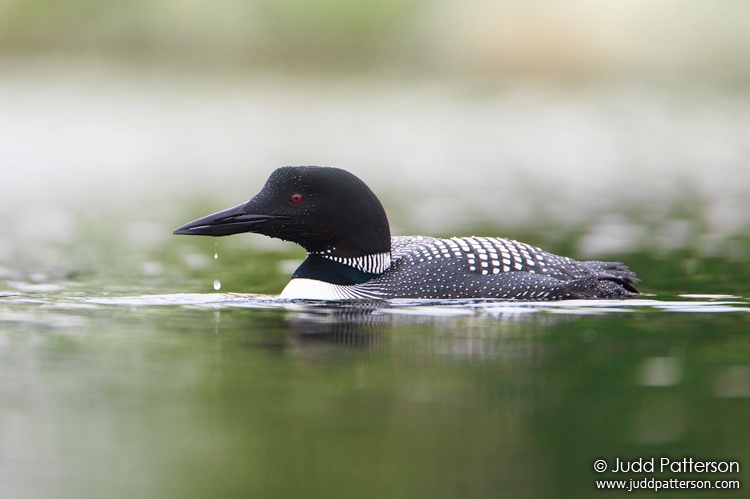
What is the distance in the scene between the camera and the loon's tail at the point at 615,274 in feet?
22.1

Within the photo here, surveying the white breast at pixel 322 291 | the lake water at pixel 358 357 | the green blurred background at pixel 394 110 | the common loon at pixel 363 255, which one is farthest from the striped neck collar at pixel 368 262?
the green blurred background at pixel 394 110

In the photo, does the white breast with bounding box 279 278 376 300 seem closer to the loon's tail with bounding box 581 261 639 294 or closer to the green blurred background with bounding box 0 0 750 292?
the loon's tail with bounding box 581 261 639 294

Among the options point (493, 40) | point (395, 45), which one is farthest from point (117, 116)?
point (493, 40)

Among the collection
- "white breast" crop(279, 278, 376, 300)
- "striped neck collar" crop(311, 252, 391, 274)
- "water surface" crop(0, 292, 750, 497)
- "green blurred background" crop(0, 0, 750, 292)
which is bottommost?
"water surface" crop(0, 292, 750, 497)

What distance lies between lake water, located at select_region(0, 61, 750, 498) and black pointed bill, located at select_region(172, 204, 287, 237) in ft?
1.19

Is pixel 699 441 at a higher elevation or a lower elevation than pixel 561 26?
lower

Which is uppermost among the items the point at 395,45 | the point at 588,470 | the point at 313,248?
the point at 395,45

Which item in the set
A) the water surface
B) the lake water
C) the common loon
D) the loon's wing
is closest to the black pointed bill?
the common loon

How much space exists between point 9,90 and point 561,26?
9029mm

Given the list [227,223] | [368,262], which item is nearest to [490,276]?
[368,262]

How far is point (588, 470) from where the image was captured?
361 cm

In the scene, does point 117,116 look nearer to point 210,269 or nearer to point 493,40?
point 493,40

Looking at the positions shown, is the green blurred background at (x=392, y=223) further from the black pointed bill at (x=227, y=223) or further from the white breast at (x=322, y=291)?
the black pointed bill at (x=227, y=223)

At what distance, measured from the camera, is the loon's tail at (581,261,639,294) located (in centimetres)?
675
